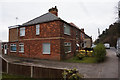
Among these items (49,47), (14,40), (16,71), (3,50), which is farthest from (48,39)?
(3,50)

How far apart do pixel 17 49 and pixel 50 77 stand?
43.1 ft

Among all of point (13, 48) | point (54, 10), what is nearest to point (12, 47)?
point (13, 48)

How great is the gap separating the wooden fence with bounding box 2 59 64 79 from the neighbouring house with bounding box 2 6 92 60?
226 inches

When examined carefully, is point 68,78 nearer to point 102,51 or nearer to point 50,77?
point 50,77

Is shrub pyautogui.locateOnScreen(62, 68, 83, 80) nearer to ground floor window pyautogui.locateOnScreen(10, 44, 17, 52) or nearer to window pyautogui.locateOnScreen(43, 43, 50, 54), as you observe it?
window pyautogui.locateOnScreen(43, 43, 50, 54)

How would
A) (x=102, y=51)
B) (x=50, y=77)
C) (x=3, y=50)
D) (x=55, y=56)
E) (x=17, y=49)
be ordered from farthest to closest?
(x=3, y=50), (x=17, y=49), (x=55, y=56), (x=102, y=51), (x=50, y=77)

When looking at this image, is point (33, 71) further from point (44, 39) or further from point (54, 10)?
point (54, 10)

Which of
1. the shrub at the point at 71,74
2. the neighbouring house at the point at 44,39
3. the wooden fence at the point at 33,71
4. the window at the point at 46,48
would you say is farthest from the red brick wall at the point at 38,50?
the shrub at the point at 71,74

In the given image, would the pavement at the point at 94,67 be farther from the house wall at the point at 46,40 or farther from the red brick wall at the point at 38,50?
the house wall at the point at 46,40

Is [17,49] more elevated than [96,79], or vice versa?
[17,49]

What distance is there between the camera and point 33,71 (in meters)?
6.13

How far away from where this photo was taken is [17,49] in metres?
16.2

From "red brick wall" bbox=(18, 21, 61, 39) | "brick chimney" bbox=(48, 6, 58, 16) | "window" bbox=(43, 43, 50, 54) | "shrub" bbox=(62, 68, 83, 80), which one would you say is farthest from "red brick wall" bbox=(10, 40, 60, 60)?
"shrub" bbox=(62, 68, 83, 80)

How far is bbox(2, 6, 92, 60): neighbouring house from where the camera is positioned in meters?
12.2
